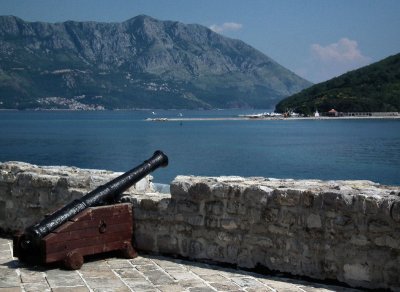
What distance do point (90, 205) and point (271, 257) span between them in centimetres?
203

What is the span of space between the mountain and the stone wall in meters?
142

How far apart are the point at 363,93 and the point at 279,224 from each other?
147 metres

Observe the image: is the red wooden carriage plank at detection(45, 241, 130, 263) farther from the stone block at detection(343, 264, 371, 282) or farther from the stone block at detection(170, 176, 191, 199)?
the stone block at detection(343, 264, 371, 282)

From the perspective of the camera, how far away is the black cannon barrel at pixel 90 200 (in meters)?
5.73

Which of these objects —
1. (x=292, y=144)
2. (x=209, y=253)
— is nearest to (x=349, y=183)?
(x=209, y=253)

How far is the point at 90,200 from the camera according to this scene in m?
6.16

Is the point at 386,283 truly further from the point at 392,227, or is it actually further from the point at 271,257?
the point at 271,257

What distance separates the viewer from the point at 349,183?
617 cm

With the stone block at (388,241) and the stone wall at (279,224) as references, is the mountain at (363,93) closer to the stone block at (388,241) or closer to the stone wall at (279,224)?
the stone wall at (279,224)

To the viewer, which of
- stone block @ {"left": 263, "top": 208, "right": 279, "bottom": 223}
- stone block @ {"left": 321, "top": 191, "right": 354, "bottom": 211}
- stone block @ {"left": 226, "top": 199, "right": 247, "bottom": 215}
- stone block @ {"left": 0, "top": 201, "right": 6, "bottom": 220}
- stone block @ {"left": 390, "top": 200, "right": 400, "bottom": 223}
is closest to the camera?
stone block @ {"left": 390, "top": 200, "right": 400, "bottom": 223}

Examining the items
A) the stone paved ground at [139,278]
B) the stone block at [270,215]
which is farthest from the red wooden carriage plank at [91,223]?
the stone block at [270,215]

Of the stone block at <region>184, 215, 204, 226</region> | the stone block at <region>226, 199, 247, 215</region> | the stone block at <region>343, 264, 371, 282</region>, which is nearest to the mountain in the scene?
the stone block at <region>184, 215, 204, 226</region>

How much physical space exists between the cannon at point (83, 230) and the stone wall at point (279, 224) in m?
0.36

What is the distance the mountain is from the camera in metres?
143
